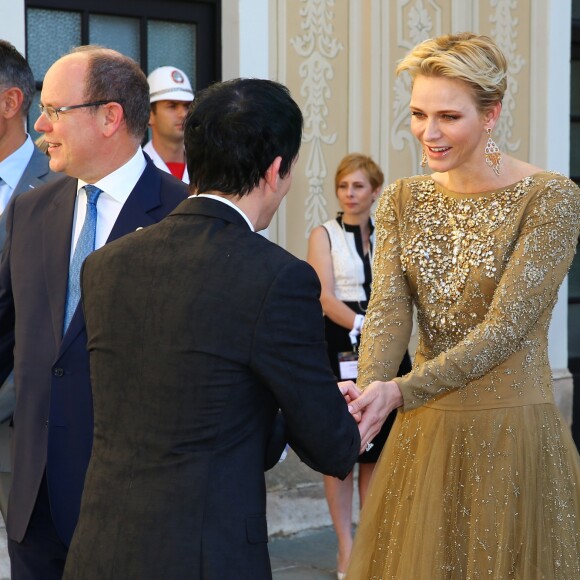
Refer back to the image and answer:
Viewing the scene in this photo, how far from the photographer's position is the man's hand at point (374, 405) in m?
3.00

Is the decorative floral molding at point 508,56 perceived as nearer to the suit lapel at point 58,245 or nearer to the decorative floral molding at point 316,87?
the decorative floral molding at point 316,87

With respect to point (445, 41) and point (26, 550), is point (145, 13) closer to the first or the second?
point (445, 41)

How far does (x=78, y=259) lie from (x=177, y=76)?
2.51m

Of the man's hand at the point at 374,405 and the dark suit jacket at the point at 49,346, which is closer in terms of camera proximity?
the dark suit jacket at the point at 49,346

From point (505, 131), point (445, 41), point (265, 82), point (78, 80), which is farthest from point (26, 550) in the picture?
point (505, 131)

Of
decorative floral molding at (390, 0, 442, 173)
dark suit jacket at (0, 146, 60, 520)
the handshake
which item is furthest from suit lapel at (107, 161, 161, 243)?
decorative floral molding at (390, 0, 442, 173)

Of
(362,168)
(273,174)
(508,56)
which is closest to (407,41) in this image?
(508,56)

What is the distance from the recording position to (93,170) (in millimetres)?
3104

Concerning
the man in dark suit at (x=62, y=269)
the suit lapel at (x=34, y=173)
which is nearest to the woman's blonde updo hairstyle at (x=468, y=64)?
the man in dark suit at (x=62, y=269)

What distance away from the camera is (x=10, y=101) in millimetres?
3850

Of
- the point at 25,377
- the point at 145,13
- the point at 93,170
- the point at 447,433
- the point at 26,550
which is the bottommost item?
the point at 26,550

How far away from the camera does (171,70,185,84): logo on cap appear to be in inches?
209

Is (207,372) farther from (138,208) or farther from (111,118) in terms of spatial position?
(111,118)

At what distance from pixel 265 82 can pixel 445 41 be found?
3.32ft
